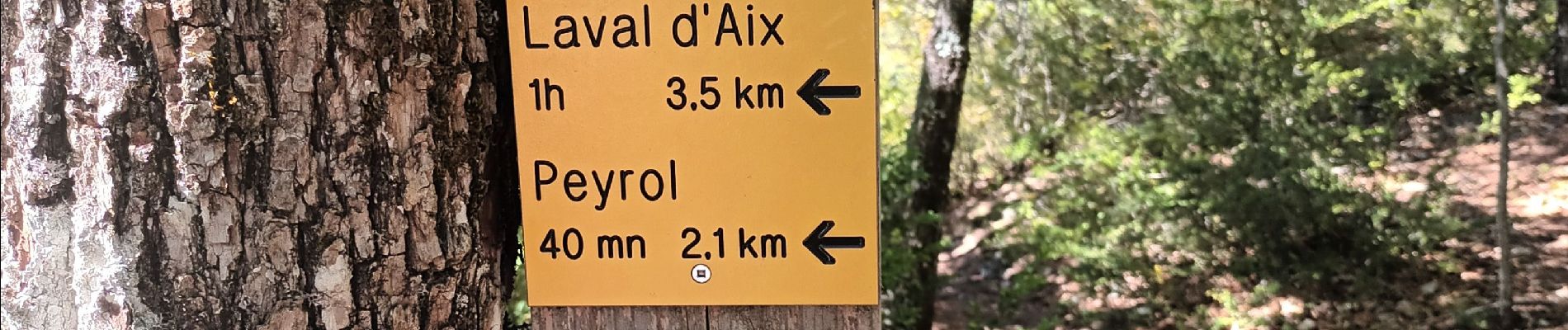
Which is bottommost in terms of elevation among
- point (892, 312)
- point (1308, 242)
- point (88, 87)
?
point (892, 312)

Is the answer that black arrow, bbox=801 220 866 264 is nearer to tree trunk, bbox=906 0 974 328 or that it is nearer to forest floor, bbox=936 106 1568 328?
tree trunk, bbox=906 0 974 328

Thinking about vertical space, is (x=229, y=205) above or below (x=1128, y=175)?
above

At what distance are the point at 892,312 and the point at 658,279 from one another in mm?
2841

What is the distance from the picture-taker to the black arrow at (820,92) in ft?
3.45

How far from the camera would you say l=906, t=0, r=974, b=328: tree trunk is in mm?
3768

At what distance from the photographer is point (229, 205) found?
91 centimetres

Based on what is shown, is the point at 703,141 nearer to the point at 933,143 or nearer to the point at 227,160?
the point at 227,160

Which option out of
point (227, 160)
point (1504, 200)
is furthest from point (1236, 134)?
point (227, 160)

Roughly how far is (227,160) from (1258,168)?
11.4ft

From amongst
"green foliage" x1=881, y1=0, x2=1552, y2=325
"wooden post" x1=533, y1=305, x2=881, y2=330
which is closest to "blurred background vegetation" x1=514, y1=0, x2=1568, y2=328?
"green foliage" x1=881, y1=0, x2=1552, y2=325

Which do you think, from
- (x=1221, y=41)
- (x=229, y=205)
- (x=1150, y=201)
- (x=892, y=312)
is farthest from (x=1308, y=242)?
(x=229, y=205)

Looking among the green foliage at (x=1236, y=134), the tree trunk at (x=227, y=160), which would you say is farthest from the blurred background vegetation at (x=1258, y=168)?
the tree trunk at (x=227, y=160)

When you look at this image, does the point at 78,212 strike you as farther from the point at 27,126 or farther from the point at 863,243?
the point at 863,243

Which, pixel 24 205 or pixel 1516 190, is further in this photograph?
pixel 1516 190
